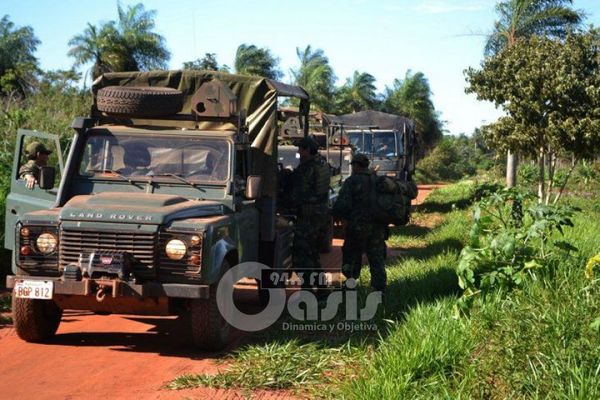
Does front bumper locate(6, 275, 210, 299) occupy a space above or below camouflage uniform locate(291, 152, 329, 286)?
below

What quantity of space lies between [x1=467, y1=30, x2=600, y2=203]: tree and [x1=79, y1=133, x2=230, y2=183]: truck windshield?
7.21 meters

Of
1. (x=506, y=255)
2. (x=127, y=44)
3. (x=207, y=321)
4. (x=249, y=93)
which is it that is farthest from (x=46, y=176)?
(x=127, y=44)

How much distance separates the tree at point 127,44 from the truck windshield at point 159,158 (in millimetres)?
28532

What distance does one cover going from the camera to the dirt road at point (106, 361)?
4.93 metres

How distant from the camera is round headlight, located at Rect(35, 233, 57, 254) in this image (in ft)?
18.4

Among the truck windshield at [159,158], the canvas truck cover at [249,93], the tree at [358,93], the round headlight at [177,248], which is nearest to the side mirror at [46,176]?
the truck windshield at [159,158]

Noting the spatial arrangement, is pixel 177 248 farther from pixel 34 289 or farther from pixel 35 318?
pixel 35 318

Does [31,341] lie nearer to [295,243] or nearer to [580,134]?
[295,243]

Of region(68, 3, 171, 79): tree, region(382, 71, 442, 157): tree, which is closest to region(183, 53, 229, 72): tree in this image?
Answer: region(68, 3, 171, 79): tree

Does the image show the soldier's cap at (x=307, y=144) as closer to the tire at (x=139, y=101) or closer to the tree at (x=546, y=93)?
the tire at (x=139, y=101)

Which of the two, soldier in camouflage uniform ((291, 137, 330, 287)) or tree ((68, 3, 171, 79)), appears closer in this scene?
soldier in camouflage uniform ((291, 137, 330, 287))

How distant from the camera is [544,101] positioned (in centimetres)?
1246

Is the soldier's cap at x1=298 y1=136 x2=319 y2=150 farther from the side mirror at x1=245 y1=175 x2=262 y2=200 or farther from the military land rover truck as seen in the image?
the side mirror at x1=245 y1=175 x2=262 y2=200

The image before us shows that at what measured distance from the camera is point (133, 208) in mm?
5648
